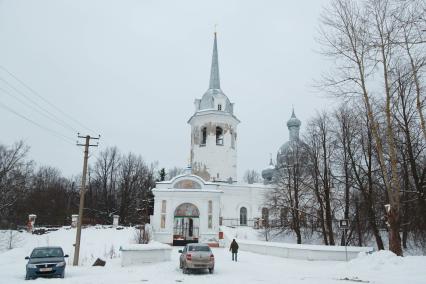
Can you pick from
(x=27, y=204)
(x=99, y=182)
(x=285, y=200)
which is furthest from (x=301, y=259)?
(x=27, y=204)

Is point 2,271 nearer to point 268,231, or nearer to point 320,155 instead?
point 320,155

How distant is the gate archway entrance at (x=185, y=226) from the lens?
3553 cm

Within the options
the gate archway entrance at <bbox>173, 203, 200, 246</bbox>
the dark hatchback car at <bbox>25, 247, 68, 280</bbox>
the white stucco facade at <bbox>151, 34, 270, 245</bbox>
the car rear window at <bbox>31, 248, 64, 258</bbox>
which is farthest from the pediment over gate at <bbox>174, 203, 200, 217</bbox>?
the dark hatchback car at <bbox>25, 247, 68, 280</bbox>

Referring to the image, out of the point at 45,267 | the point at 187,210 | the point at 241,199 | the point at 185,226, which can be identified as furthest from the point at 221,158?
the point at 45,267

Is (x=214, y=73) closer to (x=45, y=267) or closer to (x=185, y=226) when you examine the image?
(x=185, y=226)

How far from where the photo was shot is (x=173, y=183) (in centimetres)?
3688

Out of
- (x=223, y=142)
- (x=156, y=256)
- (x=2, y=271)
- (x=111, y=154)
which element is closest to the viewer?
(x=2, y=271)

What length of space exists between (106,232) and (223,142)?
18021 millimetres

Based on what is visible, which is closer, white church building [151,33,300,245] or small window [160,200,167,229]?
small window [160,200,167,229]

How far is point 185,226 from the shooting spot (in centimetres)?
3956

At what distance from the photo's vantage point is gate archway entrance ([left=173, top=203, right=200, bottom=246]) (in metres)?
35.5

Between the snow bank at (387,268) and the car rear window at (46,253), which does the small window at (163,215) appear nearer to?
the car rear window at (46,253)

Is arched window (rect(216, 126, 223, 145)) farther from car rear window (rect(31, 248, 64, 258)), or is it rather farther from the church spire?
car rear window (rect(31, 248, 64, 258))

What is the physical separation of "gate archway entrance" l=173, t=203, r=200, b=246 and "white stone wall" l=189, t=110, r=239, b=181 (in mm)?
8365
